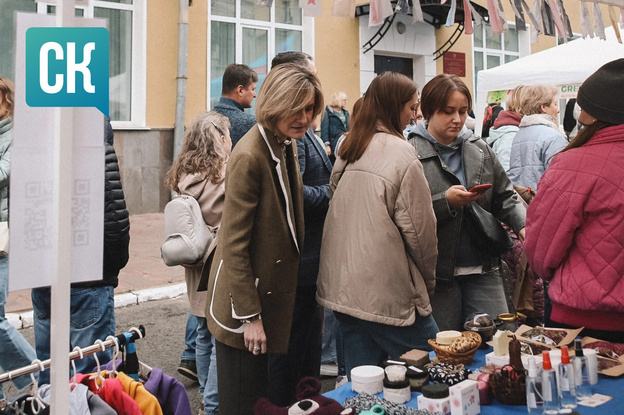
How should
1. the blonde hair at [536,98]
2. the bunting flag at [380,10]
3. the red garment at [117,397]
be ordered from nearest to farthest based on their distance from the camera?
1. the red garment at [117,397]
2. the bunting flag at [380,10]
3. the blonde hair at [536,98]

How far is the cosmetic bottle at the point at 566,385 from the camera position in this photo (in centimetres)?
216

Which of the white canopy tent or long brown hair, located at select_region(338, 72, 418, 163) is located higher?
the white canopy tent

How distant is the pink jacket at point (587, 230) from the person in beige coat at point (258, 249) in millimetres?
973

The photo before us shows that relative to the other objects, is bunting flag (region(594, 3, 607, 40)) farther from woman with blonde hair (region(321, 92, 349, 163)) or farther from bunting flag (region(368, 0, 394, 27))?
woman with blonde hair (region(321, 92, 349, 163))

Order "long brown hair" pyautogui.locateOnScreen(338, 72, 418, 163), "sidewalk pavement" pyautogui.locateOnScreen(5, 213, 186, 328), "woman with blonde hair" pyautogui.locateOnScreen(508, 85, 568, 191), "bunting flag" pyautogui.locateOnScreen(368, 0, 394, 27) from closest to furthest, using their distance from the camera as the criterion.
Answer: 1. "bunting flag" pyautogui.locateOnScreen(368, 0, 394, 27)
2. "long brown hair" pyautogui.locateOnScreen(338, 72, 418, 163)
3. "woman with blonde hair" pyautogui.locateOnScreen(508, 85, 568, 191)
4. "sidewalk pavement" pyautogui.locateOnScreen(5, 213, 186, 328)

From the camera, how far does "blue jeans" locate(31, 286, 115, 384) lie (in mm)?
3303

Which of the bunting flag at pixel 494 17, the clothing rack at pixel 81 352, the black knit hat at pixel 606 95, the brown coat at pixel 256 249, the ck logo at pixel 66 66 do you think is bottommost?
the clothing rack at pixel 81 352

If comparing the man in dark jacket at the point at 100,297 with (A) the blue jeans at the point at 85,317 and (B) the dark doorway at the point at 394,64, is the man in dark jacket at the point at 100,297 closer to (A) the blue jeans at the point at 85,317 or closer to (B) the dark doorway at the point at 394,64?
(A) the blue jeans at the point at 85,317

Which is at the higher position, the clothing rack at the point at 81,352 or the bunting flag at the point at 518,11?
the bunting flag at the point at 518,11

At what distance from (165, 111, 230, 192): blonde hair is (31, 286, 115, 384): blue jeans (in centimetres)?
75

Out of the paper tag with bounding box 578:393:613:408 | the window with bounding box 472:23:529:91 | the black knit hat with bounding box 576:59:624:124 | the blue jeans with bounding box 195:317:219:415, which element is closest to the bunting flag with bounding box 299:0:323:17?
the black knit hat with bounding box 576:59:624:124

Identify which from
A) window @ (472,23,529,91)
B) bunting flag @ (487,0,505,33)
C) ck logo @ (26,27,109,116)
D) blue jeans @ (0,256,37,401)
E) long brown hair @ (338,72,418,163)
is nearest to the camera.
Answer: ck logo @ (26,27,109,116)

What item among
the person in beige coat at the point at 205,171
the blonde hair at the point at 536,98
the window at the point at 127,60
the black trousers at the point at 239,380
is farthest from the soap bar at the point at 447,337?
the window at the point at 127,60

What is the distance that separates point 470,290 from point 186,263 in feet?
4.84
